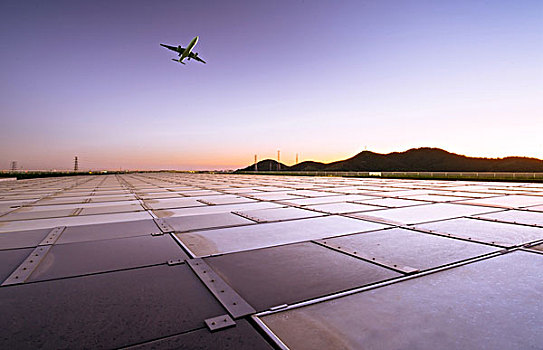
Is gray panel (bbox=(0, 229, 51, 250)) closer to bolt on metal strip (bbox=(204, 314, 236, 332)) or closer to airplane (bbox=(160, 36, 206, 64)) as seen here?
bolt on metal strip (bbox=(204, 314, 236, 332))

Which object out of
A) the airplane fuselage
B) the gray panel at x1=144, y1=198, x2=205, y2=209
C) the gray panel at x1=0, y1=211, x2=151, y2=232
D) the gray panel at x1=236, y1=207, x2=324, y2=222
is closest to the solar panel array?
the gray panel at x1=0, y1=211, x2=151, y2=232

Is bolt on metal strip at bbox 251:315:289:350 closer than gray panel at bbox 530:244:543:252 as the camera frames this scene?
Yes

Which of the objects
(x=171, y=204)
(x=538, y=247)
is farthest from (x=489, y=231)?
(x=171, y=204)

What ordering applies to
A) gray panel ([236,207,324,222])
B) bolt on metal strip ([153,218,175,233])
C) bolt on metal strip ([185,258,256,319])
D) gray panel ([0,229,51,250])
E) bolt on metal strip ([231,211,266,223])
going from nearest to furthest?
bolt on metal strip ([185,258,256,319])
gray panel ([0,229,51,250])
bolt on metal strip ([153,218,175,233])
bolt on metal strip ([231,211,266,223])
gray panel ([236,207,324,222])

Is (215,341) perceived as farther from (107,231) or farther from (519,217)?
(519,217)

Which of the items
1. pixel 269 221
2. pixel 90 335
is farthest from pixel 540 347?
pixel 269 221

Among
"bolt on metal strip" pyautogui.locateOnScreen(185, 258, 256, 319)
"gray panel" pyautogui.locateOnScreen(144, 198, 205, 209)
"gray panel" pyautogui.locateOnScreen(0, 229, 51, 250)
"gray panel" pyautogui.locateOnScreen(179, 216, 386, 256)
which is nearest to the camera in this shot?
"bolt on metal strip" pyautogui.locateOnScreen(185, 258, 256, 319)

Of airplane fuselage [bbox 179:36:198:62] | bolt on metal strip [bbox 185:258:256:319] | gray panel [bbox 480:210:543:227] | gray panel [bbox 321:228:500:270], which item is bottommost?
bolt on metal strip [bbox 185:258:256:319]
